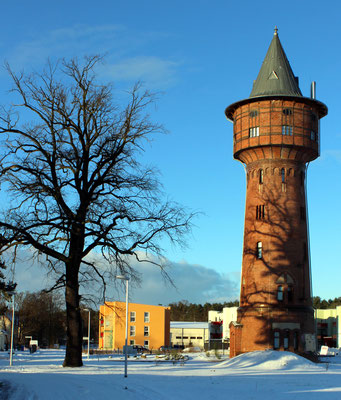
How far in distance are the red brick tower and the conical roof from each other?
93 millimetres

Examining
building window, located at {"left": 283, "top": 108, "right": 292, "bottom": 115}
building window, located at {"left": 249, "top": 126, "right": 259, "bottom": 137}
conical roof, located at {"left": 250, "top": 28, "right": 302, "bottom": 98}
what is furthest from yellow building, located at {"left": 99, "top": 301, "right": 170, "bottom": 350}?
building window, located at {"left": 283, "top": 108, "right": 292, "bottom": 115}

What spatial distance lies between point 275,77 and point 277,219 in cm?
1189

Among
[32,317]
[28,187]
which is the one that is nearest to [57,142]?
[28,187]

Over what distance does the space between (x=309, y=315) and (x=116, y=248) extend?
21845 millimetres

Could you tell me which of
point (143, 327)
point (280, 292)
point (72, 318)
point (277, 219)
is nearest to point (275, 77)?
point (277, 219)

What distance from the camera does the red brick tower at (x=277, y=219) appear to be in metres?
46.4

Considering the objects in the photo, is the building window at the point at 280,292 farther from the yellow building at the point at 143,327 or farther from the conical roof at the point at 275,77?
the yellow building at the point at 143,327

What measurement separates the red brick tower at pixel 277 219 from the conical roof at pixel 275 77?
9cm

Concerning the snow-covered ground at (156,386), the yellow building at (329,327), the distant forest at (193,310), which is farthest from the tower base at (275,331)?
the distant forest at (193,310)

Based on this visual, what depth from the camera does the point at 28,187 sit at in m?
30.6

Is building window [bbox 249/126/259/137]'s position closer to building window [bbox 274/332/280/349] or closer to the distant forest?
building window [bbox 274/332/280/349]

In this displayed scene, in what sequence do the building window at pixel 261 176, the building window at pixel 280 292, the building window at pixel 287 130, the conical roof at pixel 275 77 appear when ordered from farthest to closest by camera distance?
the conical roof at pixel 275 77 < the building window at pixel 261 176 < the building window at pixel 287 130 < the building window at pixel 280 292

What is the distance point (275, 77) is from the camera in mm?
49469

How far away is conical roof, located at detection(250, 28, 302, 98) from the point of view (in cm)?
4869
